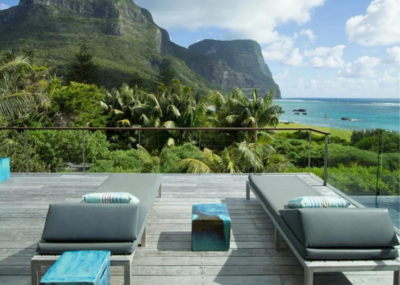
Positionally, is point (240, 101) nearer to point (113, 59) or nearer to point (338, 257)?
point (338, 257)

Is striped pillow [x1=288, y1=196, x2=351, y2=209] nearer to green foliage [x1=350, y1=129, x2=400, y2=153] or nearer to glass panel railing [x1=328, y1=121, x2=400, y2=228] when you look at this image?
glass panel railing [x1=328, y1=121, x2=400, y2=228]

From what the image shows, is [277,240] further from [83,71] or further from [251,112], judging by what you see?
[83,71]

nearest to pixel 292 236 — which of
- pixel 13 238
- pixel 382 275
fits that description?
pixel 382 275

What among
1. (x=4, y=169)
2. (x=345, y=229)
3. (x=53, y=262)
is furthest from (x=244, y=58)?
(x=53, y=262)

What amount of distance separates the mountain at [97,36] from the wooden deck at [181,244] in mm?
35301

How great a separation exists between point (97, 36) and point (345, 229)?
2241 inches

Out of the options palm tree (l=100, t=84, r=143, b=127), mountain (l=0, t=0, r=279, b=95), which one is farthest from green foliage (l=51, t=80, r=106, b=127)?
mountain (l=0, t=0, r=279, b=95)

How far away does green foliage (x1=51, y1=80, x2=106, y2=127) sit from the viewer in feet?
75.9

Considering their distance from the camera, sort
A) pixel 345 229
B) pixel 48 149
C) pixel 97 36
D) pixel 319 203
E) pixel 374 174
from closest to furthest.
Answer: pixel 345 229 → pixel 319 203 → pixel 374 174 → pixel 48 149 → pixel 97 36

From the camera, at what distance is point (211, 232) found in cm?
294

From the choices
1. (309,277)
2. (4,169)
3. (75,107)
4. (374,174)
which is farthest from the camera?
(75,107)

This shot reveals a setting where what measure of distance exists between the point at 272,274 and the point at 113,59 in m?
47.9

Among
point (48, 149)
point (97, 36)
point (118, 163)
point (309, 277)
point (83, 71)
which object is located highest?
point (97, 36)

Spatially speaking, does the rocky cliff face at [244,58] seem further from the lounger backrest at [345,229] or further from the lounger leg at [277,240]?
the lounger backrest at [345,229]
